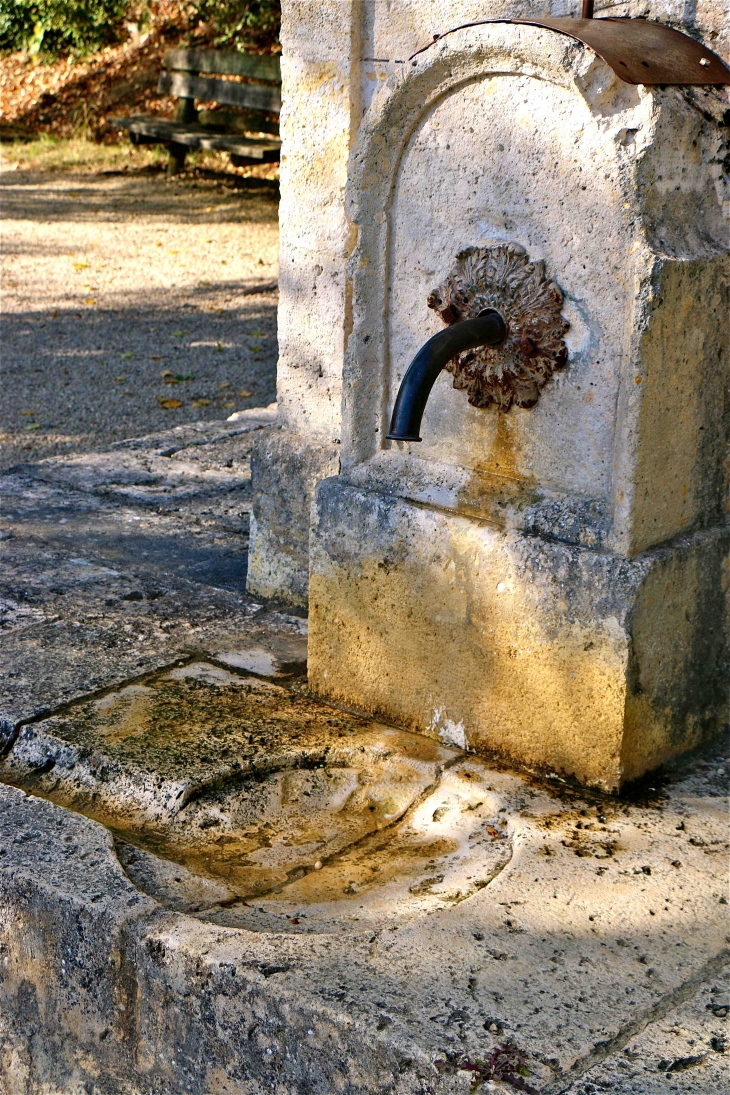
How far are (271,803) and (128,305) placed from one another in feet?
21.2

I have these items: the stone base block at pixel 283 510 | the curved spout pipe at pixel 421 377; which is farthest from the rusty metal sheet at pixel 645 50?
the stone base block at pixel 283 510

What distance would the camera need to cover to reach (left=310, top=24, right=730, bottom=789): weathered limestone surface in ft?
7.34

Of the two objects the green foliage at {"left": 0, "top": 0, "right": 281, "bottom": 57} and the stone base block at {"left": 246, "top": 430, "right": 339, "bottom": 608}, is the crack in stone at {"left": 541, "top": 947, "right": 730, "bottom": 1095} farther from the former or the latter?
the green foliage at {"left": 0, "top": 0, "right": 281, "bottom": 57}

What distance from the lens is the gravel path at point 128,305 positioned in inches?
250

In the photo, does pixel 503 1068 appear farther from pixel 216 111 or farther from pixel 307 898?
pixel 216 111

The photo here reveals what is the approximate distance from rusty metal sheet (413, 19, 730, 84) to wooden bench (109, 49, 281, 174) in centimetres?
870

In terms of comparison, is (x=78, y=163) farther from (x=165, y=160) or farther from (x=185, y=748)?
(x=185, y=748)

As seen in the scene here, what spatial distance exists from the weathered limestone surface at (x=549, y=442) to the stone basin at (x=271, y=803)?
0.58 feet

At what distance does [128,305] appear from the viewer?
27.7 ft

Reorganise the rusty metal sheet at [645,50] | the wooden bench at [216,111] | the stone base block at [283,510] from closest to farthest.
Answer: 1. the rusty metal sheet at [645,50]
2. the stone base block at [283,510]
3. the wooden bench at [216,111]

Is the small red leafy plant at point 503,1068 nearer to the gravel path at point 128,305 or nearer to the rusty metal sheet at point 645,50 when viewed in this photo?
the rusty metal sheet at point 645,50

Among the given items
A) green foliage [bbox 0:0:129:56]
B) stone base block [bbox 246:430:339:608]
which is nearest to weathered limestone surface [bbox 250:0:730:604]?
stone base block [bbox 246:430:339:608]

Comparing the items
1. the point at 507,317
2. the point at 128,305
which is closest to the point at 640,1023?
the point at 507,317

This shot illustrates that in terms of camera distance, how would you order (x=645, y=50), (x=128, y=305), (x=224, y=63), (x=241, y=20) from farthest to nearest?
(x=241, y=20), (x=224, y=63), (x=128, y=305), (x=645, y=50)
